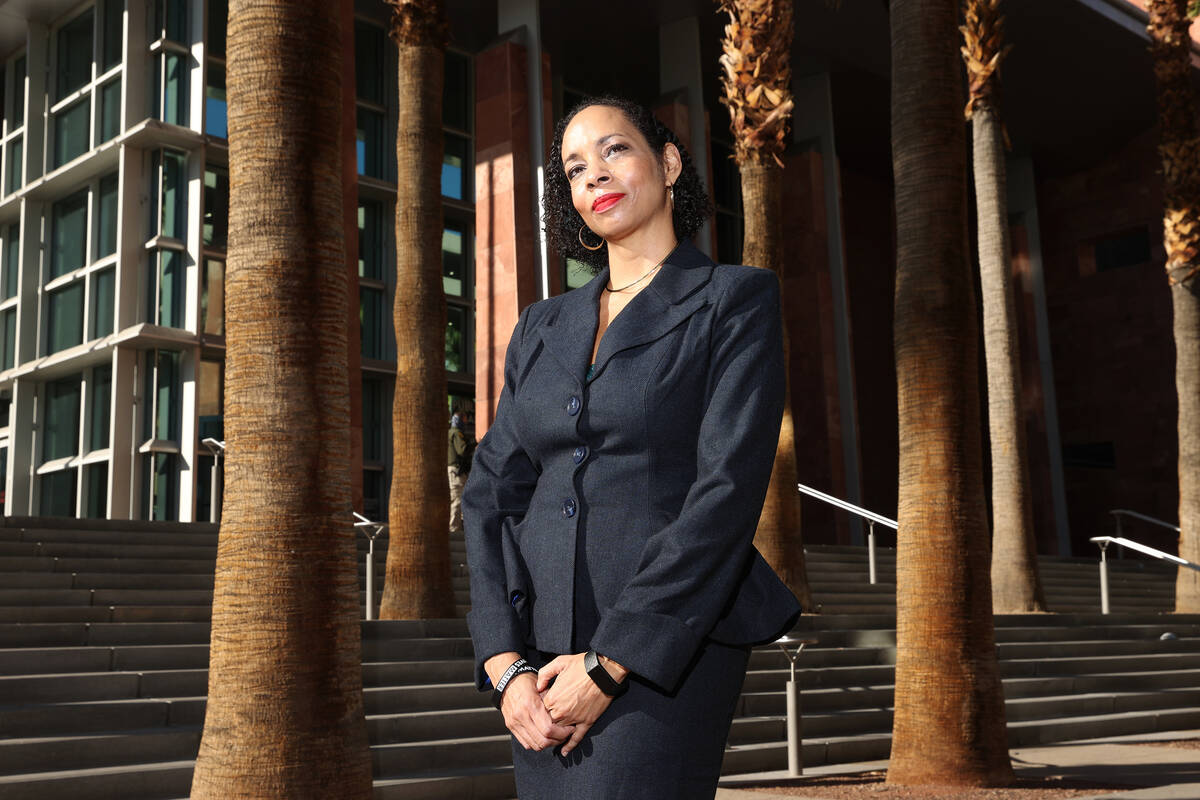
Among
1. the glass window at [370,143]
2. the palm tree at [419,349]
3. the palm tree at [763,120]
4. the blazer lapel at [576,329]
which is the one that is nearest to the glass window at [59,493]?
the glass window at [370,143]

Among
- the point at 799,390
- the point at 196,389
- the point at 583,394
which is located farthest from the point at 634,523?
the point at 799,390

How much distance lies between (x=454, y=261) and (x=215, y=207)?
5.60m

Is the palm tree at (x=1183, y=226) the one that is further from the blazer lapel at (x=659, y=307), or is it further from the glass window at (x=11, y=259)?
the glass window at (x=11, y=259)

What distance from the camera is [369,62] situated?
25234 mm

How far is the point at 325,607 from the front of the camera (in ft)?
17.9

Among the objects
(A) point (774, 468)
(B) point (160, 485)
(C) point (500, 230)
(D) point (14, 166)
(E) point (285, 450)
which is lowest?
(E) point (285, 450)

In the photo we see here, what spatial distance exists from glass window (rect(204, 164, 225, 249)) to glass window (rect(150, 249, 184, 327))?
0.88m

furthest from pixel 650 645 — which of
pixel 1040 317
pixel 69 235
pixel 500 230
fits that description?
pixel 1040 317

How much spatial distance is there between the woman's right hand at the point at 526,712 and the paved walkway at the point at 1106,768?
6373mm

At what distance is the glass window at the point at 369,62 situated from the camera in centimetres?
2506

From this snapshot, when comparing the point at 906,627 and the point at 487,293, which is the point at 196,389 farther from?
the point at 906,627

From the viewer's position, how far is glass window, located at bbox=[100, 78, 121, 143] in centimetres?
2280

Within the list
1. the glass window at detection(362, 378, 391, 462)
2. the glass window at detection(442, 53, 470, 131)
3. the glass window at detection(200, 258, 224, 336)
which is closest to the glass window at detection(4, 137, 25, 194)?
the glass window at detection(200, 258, 224, 336)

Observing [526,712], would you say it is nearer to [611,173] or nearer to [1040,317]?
[611,173]
